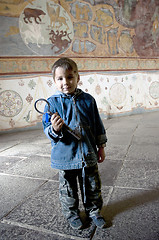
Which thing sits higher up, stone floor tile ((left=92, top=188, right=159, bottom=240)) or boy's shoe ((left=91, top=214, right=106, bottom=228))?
boy's shoe ((left=91, top=214, right=106, bottom=228))

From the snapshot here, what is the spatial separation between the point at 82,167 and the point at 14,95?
3597 millimetres

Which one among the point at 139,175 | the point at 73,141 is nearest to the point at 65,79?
the point at 73,141

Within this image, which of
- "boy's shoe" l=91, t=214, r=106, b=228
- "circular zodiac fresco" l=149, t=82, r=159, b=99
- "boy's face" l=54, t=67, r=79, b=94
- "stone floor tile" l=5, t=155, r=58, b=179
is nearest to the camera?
"boy's face" l=54, t=67, r=79, b=94

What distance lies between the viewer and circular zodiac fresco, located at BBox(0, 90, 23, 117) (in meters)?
4.40

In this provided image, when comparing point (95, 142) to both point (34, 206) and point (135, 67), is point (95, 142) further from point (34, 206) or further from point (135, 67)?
point (135, 67)

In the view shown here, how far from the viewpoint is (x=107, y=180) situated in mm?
2066

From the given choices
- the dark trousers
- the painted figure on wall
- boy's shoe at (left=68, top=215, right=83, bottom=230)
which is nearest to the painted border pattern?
the painted figure on wall

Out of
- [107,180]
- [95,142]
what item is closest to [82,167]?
[95,142]

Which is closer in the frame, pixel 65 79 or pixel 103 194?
pixel 65 79

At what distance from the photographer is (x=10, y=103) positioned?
446 centimetres

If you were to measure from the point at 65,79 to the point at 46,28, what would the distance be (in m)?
3.91

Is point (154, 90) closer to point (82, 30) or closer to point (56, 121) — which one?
point (82, 30)

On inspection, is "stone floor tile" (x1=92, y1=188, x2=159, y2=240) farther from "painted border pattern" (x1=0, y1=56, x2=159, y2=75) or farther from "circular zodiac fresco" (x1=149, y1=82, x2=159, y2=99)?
"circular zodiac fresco" (x1=149, y1=82, x2=159, y2=99)

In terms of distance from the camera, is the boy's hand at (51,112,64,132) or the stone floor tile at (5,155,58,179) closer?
the boy's hand at (51,112,64,132)
